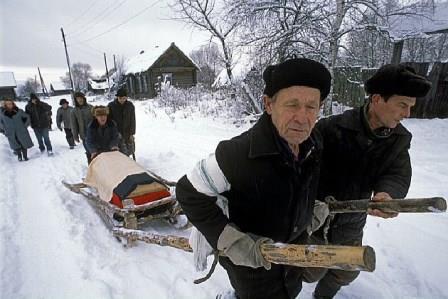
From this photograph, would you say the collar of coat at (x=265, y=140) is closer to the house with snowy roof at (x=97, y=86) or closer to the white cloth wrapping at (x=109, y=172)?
the white cloth wrapping at (x=109, y=172)

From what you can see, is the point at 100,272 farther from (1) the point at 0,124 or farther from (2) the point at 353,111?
(1) the point at 0,124

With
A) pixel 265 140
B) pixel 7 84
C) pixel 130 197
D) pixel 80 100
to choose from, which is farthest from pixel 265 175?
pixel 7 84

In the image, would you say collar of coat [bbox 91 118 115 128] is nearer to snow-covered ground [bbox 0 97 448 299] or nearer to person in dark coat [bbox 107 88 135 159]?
person in dark coat [bbox 107 88 135 159]

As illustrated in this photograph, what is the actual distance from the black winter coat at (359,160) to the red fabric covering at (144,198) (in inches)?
95.1

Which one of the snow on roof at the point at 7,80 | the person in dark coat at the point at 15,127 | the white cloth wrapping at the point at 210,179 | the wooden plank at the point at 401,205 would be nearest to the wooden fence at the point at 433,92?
the wooden plank at the point at 401,205

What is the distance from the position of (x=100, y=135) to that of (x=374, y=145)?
4.79 meters

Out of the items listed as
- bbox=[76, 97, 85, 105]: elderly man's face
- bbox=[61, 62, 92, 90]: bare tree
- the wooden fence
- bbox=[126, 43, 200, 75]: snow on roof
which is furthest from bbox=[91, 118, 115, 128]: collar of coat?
bbox=[61, 62, 92, 90]: bare tree

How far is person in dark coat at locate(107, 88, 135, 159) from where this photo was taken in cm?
645

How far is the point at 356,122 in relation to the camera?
2.01m

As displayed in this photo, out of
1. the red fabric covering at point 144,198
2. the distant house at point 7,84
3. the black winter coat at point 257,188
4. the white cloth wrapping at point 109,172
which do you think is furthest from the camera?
the distant house at point 7,84

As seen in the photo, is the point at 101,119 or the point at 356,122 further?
the point at 101,119

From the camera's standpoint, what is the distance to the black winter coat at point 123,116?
654cm

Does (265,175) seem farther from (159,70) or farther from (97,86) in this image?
(97,86)

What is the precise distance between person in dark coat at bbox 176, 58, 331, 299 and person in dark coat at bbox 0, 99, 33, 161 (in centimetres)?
901
